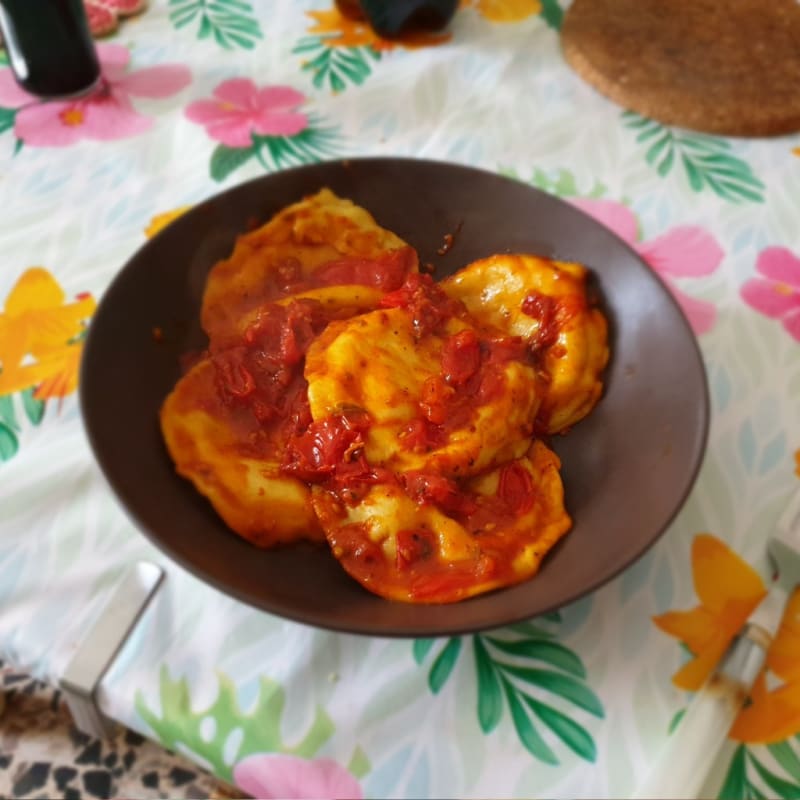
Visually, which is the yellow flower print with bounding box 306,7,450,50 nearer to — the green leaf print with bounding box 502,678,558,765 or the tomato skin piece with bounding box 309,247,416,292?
the tomato skin piece with bounding box 309,247,416,292

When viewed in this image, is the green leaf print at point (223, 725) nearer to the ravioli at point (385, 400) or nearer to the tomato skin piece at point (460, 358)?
the ravioli at point (385, 400)

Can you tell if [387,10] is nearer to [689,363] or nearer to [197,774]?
[689,363]

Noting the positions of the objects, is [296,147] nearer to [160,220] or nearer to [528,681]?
[160,220]

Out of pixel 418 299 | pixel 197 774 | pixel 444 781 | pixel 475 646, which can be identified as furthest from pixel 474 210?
pixel 197 774

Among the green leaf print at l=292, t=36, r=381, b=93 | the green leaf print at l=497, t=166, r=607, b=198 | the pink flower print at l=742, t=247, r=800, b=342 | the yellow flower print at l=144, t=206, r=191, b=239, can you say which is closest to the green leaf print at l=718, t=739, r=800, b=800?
the pink flower print at l=742, t=247, r=800, b=342

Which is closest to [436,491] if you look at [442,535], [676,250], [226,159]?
[442,535]
